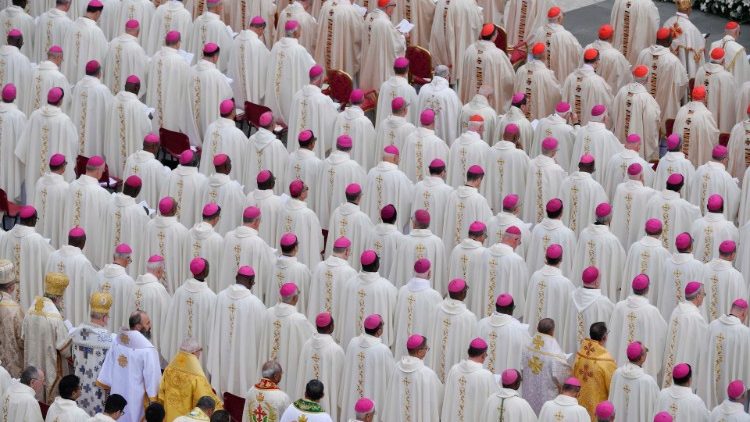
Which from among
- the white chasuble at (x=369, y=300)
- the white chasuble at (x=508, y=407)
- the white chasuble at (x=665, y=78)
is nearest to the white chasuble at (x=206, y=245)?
the white chasuble at (x=369, y=300)

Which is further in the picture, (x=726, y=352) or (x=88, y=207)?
(x=88, y=207)

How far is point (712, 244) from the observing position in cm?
2078

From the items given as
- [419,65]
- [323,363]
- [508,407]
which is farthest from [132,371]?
[419,65]

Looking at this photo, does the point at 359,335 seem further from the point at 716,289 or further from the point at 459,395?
the point at 716,289

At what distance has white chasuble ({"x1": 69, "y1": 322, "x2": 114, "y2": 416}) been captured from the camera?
64.1 feet

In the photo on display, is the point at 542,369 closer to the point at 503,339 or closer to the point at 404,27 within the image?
the point at 503,339

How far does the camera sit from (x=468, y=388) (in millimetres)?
18688

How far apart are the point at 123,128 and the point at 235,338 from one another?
4.42 m

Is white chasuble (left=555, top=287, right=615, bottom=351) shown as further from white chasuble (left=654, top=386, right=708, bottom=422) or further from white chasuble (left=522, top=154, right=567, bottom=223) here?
white chasuble (left=522, top=154, right=567, bottom=223)

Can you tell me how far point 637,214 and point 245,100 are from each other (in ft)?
18.2

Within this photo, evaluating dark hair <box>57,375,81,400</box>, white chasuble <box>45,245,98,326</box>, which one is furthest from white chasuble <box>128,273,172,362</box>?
dark hair <box>57,375,81,400</box>

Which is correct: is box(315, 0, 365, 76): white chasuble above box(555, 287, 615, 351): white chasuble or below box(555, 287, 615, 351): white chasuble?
above

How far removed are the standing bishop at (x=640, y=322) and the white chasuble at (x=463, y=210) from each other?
93.4 inches

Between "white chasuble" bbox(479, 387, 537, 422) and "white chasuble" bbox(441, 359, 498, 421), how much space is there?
284mm
